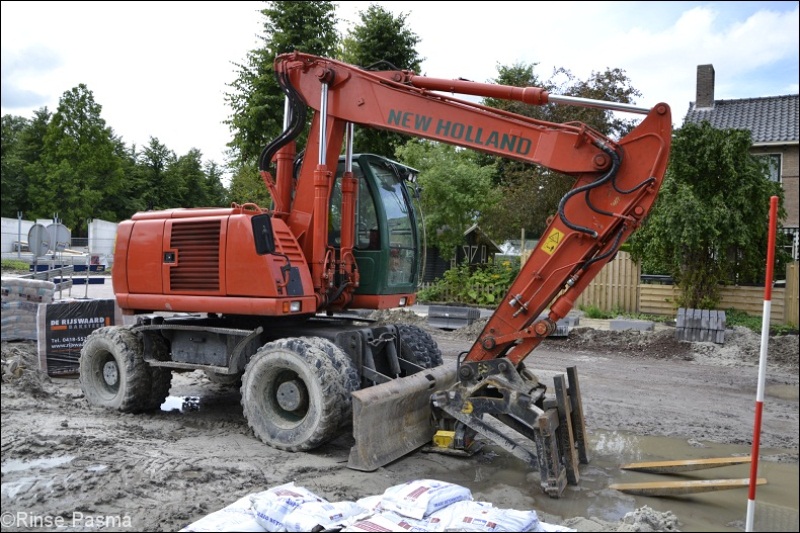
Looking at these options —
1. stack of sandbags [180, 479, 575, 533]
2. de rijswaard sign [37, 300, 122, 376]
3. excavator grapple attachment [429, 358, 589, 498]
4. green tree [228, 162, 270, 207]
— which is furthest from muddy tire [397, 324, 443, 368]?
de rijswaard sign [37, 300, 122, 376]

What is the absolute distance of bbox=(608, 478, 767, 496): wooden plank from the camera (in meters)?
4.76

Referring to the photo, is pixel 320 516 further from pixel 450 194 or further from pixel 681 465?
pixel 450 194

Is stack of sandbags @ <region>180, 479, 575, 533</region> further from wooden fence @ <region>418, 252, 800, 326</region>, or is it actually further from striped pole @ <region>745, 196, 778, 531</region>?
wooden fence @ <region>418, 252, 800, 326</region>

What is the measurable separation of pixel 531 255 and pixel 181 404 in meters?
4.77

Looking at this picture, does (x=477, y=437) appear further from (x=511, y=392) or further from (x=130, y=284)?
(x=130, y=284)

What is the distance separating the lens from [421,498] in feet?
13.8

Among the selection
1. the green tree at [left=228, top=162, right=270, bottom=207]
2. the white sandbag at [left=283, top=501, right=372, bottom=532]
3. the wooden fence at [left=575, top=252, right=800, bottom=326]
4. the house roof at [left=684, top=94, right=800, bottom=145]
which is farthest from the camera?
the house roof at [left=684, top=94, right=800, bottom=145]

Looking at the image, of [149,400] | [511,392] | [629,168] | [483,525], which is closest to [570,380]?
[511,392]

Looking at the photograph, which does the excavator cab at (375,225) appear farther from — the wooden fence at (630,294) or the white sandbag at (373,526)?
the wooden fence at (630,294)

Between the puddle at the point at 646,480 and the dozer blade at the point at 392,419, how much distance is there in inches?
25.4

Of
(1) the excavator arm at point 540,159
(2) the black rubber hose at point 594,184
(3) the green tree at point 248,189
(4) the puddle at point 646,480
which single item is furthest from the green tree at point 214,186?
(4) the puddle at point 646,480

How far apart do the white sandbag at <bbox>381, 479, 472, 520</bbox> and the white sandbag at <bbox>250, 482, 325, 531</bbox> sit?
49 cm

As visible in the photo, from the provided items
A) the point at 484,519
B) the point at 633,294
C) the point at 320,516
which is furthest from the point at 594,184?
the point at 633,294

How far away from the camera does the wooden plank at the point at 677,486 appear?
476cm
